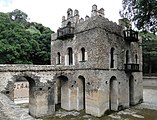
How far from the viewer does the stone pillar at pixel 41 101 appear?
15.9 m

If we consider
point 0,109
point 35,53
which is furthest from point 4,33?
point 0,109

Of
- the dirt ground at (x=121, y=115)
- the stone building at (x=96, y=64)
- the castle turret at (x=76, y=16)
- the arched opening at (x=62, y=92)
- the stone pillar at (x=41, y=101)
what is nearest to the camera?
the dirt ground at (x=121, y=115)

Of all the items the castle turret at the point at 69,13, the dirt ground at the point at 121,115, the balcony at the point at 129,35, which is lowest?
the dirt ground at the point at 121,115

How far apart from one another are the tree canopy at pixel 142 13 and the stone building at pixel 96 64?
3050mm

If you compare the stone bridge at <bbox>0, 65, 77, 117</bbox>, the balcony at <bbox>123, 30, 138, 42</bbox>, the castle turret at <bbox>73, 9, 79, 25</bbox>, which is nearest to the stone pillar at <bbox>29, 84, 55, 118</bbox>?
the stone bridge at <bbox>0, 65, 77, 117</bbox>

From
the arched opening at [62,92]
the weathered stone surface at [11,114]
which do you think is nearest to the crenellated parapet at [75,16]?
the arched opening at [62,92]

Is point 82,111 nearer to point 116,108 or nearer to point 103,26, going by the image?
point 116,108

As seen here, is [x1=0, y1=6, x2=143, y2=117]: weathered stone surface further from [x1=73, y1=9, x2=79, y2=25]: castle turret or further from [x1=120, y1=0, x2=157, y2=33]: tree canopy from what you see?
[x1=120, y1=0, x2=157, y2=33]: tree canopy

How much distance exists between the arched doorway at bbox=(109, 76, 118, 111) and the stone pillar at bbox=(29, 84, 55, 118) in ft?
19.3

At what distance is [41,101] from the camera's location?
637 inches

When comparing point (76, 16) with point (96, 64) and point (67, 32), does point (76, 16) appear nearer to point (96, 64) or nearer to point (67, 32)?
point (67, 32)

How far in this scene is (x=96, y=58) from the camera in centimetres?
1627

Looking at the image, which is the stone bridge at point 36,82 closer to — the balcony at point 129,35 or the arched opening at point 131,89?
the balcony at point 129,35

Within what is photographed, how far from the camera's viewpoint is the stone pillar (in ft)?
52.2
